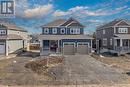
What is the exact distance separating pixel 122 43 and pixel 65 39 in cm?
1289

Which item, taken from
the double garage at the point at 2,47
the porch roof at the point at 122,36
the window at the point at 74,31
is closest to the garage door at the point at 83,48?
the window at the point at 74,31

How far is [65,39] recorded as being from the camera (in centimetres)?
4475

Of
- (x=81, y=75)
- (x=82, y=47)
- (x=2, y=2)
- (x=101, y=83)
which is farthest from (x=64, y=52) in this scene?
(x=101, y=83)

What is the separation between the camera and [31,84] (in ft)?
63.8

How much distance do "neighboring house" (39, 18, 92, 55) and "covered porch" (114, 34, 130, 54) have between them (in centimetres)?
614

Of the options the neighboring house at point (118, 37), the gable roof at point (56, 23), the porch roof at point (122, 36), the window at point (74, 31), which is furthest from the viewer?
the gable roof at point (56, 23)

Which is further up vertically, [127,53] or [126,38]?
[126,38]

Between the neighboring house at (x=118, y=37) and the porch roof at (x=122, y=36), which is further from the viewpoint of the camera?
the porch roof at (x=122, y=36)

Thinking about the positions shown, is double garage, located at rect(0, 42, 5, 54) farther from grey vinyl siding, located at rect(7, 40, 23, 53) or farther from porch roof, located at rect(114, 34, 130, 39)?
porch roof, located at rect(114, 34, 130, 39)

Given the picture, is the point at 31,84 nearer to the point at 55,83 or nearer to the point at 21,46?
the point at 55,83

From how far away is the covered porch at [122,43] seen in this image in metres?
46.5

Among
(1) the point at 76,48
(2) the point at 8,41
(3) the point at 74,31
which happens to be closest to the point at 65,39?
(1) the point at 76,48

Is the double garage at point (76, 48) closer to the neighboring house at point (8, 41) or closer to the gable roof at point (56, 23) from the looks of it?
the gable roof at point (56, 23)

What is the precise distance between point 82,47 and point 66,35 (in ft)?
14.1
